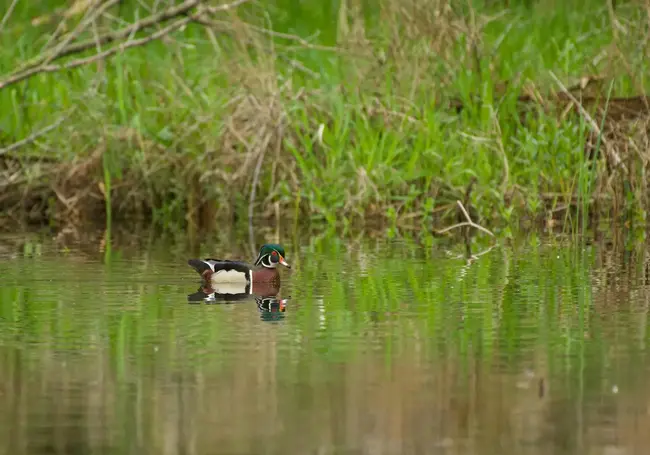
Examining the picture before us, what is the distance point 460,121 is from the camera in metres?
15.2

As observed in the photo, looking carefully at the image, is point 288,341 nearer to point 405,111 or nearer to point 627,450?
point 627,450

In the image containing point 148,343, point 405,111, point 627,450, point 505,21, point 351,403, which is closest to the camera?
point 627,450

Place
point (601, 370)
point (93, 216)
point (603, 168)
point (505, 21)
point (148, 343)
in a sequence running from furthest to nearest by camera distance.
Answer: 1. point (505, 21)
2. point (93, 216)
3. point (603, 168)
4. point (148, 343)
5. point (601, 370)

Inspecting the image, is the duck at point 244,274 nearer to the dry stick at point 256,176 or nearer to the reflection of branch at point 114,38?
the reflection of branch at point 114,38

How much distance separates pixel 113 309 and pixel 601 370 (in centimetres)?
312

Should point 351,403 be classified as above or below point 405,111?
below

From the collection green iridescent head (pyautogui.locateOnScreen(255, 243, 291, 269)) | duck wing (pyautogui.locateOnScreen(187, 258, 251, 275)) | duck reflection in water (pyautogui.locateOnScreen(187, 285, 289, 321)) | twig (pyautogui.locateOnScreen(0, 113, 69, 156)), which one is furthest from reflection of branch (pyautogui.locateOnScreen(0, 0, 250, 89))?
duck reflection in water (pyautogui.locateOnScreen(187, 285, 289, 321))

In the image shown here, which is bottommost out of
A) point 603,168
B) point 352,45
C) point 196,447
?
point 196,447

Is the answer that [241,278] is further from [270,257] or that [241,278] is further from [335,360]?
[335,360]

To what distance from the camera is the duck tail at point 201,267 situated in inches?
404

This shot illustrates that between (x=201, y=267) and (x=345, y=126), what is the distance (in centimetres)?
455

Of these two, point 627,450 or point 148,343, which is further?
point 148,343

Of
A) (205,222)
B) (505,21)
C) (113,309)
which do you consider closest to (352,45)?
(205,222)

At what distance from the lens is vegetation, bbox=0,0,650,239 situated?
14336 mm
